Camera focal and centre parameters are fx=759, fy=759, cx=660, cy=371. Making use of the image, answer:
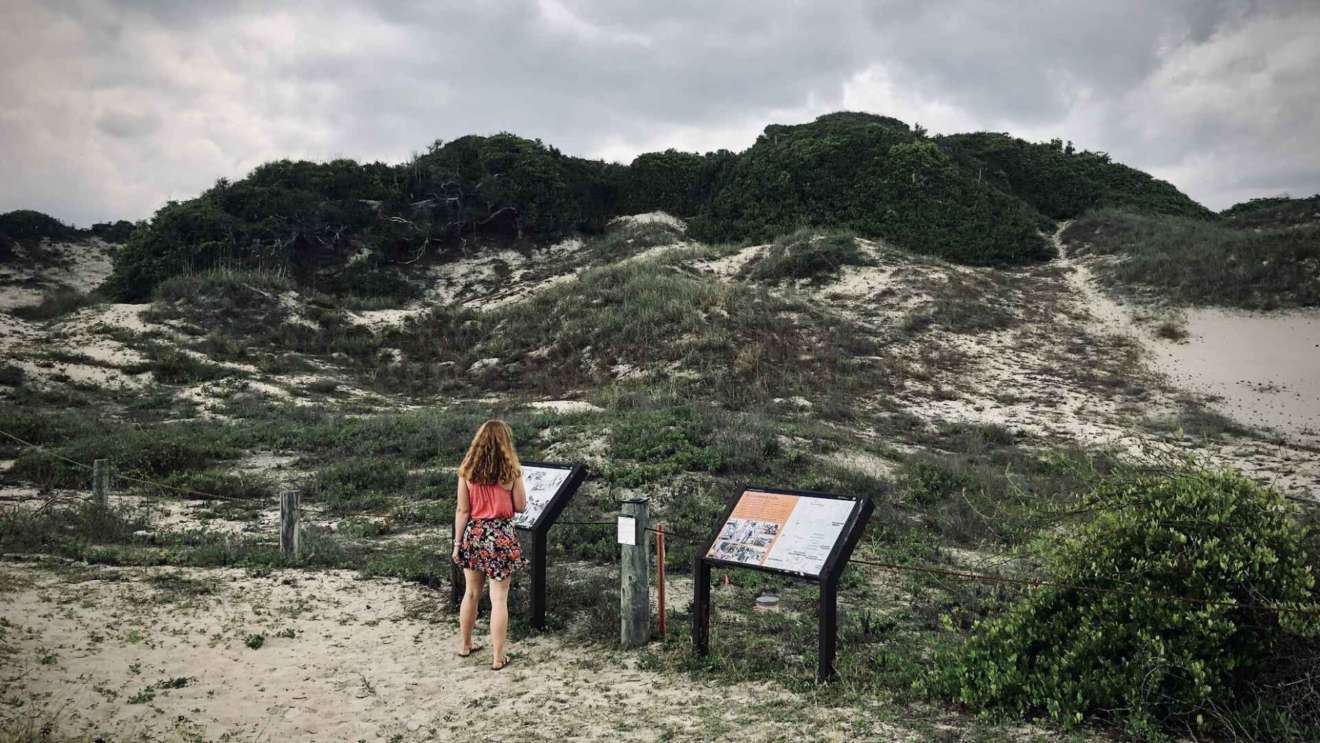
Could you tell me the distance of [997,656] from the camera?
4715 millimetres

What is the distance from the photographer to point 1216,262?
2706 centimetres

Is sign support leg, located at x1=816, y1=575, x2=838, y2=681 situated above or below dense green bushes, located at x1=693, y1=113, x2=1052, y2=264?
below

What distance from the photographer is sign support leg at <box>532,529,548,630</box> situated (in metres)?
6.38

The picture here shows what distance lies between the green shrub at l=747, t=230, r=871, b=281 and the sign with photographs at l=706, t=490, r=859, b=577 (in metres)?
23.8

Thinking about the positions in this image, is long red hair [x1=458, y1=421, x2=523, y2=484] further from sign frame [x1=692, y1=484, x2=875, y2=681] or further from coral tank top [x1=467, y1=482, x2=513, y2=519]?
sign frame [x1=692, y1=484, x2=875, y2=681]

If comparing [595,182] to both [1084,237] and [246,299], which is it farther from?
[1084,237]

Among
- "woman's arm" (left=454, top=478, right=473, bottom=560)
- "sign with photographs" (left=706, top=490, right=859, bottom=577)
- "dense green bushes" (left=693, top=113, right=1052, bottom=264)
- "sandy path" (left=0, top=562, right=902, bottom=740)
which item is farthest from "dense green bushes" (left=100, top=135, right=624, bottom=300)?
"sign with photographs" (left=706, top=490, right=859, bottom=577)

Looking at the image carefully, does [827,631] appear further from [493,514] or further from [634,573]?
[493,514]

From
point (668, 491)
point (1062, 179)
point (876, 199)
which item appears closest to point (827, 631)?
point (668, 491)

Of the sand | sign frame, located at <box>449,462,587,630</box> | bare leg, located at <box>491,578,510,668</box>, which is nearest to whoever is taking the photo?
bare leg, located at <box>491,578,510,668</box>

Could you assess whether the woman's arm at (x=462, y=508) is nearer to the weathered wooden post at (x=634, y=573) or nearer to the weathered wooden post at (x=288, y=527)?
the weathered wooden post at (x=634, y=573)

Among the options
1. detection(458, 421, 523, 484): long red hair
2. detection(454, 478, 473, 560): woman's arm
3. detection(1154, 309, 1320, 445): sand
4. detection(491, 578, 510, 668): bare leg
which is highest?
detection(1154, 309, 1320, 445): sand

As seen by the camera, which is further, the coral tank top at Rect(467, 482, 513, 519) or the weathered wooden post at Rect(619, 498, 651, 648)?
the weathered wooden post at Rect(619, 498, 651, 648)

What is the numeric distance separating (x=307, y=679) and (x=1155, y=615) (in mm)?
5400
